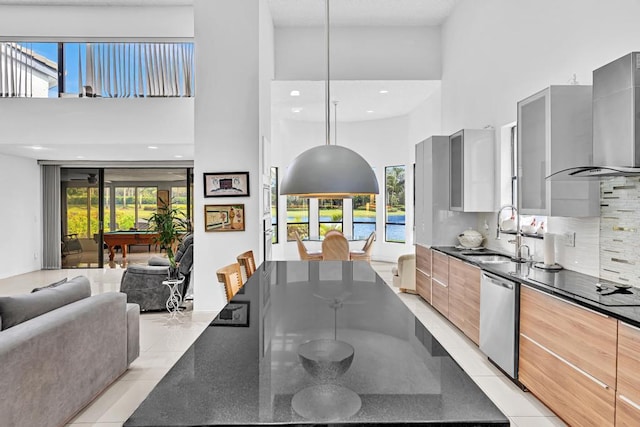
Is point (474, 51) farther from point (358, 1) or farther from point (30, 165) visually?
point (30, 165)

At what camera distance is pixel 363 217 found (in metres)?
9.65

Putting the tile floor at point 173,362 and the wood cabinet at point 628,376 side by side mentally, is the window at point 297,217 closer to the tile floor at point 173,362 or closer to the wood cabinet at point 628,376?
the tile floor at point 173,362

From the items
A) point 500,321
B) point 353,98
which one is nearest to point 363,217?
point 353,98

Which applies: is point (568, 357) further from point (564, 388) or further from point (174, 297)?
point (174, 297)

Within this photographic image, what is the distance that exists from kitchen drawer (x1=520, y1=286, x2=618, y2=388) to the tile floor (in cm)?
46

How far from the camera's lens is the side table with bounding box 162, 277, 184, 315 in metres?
4.96

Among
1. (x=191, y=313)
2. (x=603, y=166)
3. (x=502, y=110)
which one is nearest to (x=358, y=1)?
(x=502, y=110)

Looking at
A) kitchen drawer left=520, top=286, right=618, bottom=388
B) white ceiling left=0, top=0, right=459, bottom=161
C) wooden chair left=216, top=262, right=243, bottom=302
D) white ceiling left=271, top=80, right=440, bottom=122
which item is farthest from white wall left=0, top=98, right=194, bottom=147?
kitchen drawer left=520, top=286, right=618, bottom=388

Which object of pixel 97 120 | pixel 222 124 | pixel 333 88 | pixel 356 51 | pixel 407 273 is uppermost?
pixel 356 51

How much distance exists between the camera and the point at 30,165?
7.88 meters

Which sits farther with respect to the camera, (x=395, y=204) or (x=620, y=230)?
(x=395, y=204)

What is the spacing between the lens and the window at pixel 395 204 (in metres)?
8.95

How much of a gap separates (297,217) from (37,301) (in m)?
7.24

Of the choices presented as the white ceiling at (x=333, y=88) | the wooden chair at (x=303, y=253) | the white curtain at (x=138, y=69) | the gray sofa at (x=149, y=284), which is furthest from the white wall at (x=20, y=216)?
the wooden chair at (x=303, y=253)
